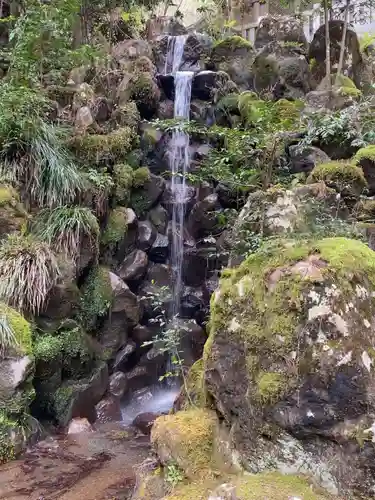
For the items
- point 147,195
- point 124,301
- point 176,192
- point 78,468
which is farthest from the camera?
point 176,192

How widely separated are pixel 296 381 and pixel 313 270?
58 cm

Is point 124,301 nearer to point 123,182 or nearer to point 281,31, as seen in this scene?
point 123,182

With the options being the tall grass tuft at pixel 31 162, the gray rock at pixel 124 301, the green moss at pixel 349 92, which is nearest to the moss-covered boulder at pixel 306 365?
the gray rock at pixel 124 301

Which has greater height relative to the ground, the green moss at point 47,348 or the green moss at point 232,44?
the green moss at point 232,44

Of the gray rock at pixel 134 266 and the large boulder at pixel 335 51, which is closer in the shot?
the gray rock at pixel 134 266

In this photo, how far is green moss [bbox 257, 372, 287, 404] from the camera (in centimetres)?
237

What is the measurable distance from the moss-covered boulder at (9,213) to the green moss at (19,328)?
1.17 m

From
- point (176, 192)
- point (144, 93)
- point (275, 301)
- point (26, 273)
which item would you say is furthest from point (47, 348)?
point (144, 93)

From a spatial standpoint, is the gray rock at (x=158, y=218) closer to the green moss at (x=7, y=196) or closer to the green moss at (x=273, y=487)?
the green moss at (x=7, y=196)

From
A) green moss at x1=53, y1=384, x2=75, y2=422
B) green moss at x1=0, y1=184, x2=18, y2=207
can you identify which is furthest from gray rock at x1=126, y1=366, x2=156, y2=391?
green moss at x1=0, y1=184, x2=18, y2=207

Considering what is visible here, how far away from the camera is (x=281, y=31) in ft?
39.0

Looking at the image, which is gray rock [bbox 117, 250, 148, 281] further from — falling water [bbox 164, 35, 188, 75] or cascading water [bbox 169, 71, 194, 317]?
falling water [bbox 164, 35, 188, 75]

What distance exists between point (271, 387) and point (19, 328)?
10.9ft

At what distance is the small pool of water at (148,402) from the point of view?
629cm
